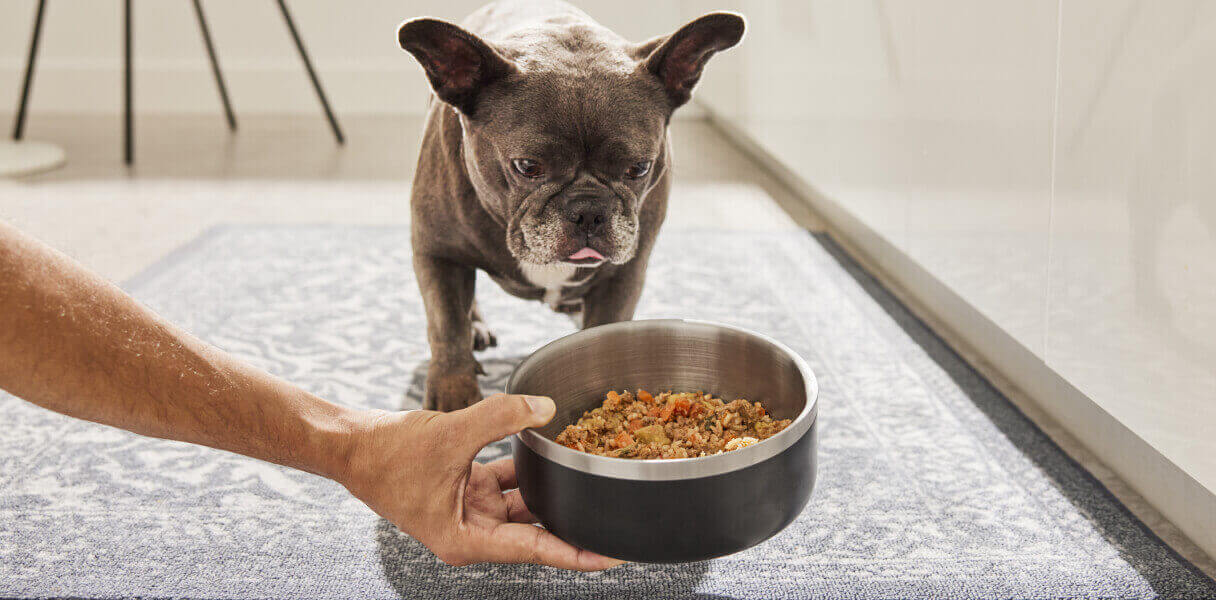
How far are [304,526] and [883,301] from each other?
146 cm

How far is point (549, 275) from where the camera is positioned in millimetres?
1675

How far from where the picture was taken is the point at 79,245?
282 centimetres

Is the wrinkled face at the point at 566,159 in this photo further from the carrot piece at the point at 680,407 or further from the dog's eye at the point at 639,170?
the carrot piece at the point at 680,407

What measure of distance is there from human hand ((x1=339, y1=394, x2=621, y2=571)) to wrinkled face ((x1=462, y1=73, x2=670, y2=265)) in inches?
17.2

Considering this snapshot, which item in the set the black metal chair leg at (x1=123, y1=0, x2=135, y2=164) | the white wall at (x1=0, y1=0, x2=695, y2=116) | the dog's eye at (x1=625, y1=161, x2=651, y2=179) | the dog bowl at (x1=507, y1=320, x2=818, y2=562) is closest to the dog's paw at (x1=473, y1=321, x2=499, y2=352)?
the dog's eye at (x1=625, y1=161, x2=651, y2=179)

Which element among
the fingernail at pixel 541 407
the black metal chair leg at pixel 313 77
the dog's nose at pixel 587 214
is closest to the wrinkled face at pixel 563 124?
the dog's nose at pixel 587 214

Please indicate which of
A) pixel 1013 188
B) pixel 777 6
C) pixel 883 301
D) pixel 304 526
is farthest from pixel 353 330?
pixel 777 6

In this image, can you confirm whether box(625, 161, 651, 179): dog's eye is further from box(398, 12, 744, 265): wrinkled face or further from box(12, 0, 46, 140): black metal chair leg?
box(12, 0, 46, 140): black metal chair leg

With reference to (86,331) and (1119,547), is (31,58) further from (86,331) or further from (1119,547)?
(1119,547)

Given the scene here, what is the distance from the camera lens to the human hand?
1081 mm

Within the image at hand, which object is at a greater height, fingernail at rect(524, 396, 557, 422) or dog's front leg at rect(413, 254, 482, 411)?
fingernail at rect(524, 396, 557, 422)

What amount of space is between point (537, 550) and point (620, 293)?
670mm

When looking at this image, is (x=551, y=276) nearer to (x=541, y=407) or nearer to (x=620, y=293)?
(x=620, y=293)

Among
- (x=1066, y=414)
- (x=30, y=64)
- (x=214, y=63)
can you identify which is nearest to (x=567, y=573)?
(x=1066, y=414)
